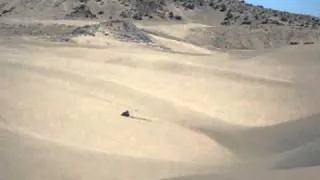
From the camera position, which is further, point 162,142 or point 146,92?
point 146,92

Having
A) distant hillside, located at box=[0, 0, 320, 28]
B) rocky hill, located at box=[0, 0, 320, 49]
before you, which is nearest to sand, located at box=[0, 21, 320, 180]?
rocky hill, located at box=[0, 0, 320, 49]

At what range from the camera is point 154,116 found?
14.4m

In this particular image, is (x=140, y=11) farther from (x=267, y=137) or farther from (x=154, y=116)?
(x=267, y=137)

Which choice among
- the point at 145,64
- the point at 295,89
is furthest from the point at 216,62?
the point at 295,89

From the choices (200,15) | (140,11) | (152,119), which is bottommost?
(200,15)

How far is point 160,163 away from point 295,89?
39.1 ft

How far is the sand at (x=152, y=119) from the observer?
352 inches

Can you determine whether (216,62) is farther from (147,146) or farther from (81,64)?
(147,146)

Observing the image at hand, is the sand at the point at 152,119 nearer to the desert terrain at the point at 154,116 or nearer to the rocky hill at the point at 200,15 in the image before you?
the desert terrain at the point at 154,116

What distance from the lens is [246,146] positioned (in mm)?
12789

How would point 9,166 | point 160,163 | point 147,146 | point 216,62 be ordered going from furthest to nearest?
point 216,62 < point 147,146 < point 160,163 < point 9,166

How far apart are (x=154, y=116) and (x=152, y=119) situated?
0.53m

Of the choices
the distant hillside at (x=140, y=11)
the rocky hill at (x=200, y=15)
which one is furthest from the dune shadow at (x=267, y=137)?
the distant hillside at (x=140, y=11)

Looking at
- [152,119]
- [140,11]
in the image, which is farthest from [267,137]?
[140,11]
